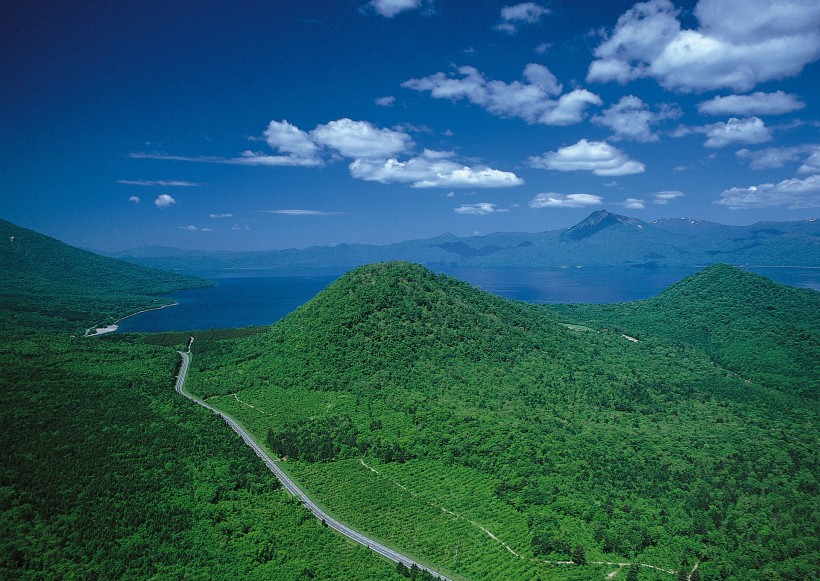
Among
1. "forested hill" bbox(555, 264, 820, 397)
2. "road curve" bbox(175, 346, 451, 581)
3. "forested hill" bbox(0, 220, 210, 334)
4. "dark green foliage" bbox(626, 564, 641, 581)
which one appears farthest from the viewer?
"forested hill" bbox(0, 220, 210, 334)

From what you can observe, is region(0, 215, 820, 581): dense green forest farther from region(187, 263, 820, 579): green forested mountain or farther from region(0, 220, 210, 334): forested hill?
region(0, 220, 210, 334): forested hill

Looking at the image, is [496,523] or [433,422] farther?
[433,422]

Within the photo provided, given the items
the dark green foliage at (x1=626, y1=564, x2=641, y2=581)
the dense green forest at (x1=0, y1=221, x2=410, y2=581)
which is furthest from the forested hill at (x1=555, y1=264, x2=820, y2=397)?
the dense green forest at (x1=0, y1=221, x2=410, y2=581)

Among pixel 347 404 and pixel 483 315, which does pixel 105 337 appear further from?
pixel 483 315

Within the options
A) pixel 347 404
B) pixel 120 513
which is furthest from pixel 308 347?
pixel 120 513

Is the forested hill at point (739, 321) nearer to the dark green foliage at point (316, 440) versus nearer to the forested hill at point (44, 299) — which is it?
the dark green foliage at point (316, 440)

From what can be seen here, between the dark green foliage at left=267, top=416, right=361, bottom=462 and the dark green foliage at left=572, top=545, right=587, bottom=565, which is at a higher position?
the dark green foliage at left=267, top=416, right=361, bottom=462
